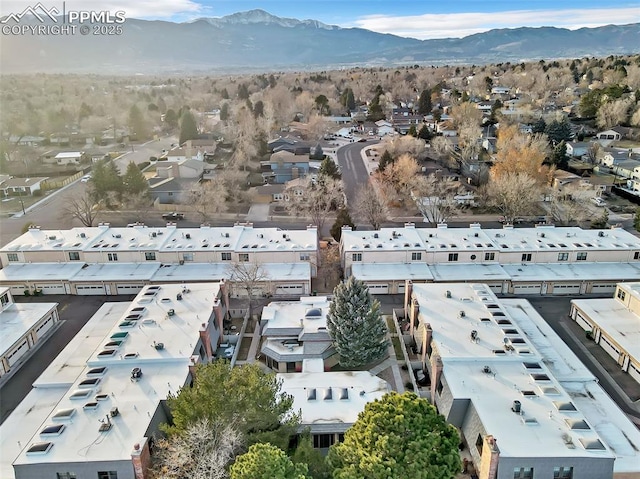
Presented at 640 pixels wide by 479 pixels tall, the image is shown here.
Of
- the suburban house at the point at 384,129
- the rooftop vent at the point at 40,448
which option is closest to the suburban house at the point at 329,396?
the rooftop vent at the point at 40,448

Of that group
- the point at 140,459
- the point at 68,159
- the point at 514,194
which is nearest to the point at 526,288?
the point at 514,194

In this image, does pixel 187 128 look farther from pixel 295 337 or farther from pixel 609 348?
pixel 609 348

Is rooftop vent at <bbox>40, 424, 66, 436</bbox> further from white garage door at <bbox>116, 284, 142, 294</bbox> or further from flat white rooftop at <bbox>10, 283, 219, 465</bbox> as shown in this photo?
white garage door at <bbox>116, 284, 142, 294</bbox>

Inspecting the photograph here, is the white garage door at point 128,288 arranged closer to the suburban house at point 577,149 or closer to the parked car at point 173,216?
the parked car at point 173,216

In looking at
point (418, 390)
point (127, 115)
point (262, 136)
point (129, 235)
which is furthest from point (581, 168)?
point (127, 115)

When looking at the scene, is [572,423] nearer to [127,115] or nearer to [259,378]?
[259,378]

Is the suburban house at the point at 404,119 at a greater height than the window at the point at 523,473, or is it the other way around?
the suburban house at the point at 404,119

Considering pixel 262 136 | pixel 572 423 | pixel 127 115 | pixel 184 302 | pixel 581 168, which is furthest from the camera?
pixel 127 115
